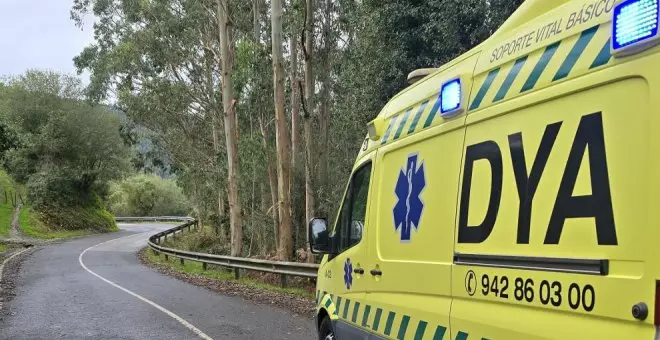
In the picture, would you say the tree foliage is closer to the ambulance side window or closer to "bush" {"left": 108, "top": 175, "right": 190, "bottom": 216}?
the ambulance side window

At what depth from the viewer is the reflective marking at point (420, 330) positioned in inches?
137

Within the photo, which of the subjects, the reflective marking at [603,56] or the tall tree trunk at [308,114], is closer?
the reflective marking at [603,56]

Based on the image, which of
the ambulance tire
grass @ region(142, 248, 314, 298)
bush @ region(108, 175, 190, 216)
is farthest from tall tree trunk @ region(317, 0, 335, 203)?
bush @ region(108, 175, 190, 216)

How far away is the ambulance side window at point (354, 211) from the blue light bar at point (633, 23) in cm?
273

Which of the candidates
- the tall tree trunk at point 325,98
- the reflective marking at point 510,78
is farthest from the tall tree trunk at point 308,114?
the reflective marking at point 510,78

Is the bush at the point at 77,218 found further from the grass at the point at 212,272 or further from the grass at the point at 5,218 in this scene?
the grass at the point at 212,272

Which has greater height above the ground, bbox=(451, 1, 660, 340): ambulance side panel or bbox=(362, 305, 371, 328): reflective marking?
bbox=(451, 1, 660, 340): ambulance side panel

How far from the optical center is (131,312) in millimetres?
10719

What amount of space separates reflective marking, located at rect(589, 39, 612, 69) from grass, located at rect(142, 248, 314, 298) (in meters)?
10.6

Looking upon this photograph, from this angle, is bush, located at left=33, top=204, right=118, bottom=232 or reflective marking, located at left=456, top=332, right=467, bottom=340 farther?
bush, located at left=33, top=204, right=118, bottom=232

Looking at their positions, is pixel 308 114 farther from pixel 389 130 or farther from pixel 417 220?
pixel 417 220

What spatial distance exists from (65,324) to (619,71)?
9580 millimetres

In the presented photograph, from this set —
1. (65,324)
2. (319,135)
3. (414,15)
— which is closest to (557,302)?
(65,324)

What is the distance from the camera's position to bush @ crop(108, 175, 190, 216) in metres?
71.2
